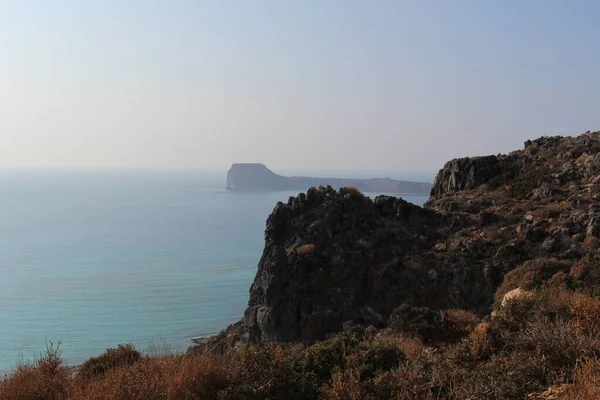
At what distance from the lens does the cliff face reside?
658 inches

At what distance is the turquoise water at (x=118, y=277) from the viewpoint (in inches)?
1523

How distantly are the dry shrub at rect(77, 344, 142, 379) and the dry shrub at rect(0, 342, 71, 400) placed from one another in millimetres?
1199

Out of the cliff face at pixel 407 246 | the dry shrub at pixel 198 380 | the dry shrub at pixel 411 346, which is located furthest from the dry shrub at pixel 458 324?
the dry shrub at pixel 198 380

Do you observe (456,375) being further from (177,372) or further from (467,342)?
(177,372)

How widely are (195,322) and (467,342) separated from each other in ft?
126

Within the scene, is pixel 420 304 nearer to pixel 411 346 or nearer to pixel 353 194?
pixel 353 194

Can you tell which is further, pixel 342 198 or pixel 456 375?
pixel 342 198

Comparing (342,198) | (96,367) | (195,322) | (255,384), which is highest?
(342,198)

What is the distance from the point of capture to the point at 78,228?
92.2 metres

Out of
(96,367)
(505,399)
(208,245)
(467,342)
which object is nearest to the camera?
(505,399)

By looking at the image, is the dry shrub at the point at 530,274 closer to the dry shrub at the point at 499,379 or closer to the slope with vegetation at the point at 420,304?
the slope with vegetation at the point at 420,304

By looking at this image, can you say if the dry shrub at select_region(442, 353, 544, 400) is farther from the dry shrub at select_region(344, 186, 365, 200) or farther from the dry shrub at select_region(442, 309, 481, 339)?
the dry shrub at select_region(344, 186, 365, 200)

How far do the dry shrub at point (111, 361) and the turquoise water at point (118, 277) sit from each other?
0.68m

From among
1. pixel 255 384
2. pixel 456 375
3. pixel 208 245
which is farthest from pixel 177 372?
pixel 208 245
